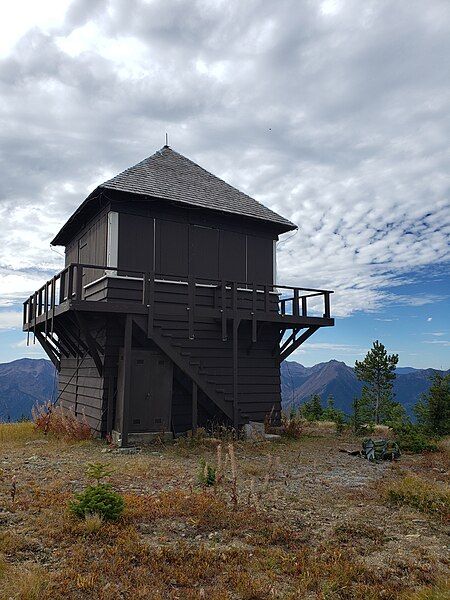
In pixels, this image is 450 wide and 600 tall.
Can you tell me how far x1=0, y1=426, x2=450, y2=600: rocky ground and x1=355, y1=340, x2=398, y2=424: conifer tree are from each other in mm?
27653

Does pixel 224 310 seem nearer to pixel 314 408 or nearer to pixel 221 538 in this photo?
pixel 221 538

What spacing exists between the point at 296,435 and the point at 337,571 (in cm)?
1137

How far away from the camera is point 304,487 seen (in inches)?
372

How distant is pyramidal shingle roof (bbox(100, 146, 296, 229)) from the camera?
1494cm

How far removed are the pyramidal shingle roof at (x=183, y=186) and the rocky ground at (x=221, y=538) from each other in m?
8.04

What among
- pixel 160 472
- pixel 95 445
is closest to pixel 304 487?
pixel 160 472

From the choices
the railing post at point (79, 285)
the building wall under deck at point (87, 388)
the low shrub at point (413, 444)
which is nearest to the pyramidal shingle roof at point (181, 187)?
the railing post at point (79, 285)

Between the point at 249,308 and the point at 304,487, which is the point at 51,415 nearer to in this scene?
the point at 249,308

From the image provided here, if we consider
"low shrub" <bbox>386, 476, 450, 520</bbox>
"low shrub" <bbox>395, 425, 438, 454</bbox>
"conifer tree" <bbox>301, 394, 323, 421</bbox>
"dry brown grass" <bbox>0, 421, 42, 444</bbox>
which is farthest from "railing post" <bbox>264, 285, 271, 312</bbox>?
"conifer tree" <bbox>301, 394, 323, 421</bbox>

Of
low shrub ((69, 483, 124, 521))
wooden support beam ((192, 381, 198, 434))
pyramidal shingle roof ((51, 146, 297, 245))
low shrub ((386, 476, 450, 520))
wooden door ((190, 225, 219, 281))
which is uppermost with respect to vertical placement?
pyramidal shingle roof ((51, 146, 297, 245))

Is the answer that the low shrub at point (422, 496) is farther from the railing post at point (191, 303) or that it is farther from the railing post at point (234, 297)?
the railing post at point (234, 297)

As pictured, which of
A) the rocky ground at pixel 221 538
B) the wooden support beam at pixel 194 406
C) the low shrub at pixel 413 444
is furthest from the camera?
the wooden support beam at pixel 194 406

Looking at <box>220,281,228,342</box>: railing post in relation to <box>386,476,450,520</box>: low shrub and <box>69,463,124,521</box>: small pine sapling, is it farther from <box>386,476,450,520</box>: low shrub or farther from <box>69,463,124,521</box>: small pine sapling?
<box>69,463,124,521</box>: small pine sapling

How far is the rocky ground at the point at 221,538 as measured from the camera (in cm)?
503
